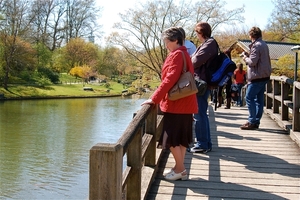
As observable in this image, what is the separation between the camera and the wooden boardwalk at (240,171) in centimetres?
323

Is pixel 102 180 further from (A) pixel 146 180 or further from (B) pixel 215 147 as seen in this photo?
(B) pixel 215 147

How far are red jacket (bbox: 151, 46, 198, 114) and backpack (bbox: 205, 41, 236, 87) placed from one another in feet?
2.89

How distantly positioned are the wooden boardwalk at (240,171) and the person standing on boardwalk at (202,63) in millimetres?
150

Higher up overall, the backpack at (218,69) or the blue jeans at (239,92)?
the backpack at (218,69)


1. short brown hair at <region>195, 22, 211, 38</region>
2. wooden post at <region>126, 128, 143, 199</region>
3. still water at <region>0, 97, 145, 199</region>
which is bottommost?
still water at <region>0, 97, 145, 199</region>

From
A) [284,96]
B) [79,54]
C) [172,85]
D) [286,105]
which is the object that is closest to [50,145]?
[284,96]

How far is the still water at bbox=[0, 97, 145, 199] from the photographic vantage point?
12.7 metres

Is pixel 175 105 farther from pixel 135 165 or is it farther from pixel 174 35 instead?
pixel 135 165

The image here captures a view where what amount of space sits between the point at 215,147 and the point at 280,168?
1.00 meters

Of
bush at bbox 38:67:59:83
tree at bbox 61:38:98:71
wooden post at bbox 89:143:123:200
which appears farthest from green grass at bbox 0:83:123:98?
wooden post at bbox 89:143:123:200

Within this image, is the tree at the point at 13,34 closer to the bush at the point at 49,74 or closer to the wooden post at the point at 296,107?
the bush at the point at 49,74

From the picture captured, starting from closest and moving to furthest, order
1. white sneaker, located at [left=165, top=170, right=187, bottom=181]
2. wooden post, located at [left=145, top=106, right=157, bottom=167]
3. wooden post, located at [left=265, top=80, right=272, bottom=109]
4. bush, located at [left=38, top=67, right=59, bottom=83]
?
white sneaker, located at [left=165, top=170, right=187, bottom=181], wooden post, located at [left=145, top=106, right=157, bottom=167], wooden post, located at [left=265, top=80, right=272, bottom=109], bush, located at [left=38, top=67, right=59, bottom=83]

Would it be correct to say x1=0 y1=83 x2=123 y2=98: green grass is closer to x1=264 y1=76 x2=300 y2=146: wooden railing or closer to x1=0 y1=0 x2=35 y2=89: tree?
x1=0 y1=0 x2=35 y2=89: tree

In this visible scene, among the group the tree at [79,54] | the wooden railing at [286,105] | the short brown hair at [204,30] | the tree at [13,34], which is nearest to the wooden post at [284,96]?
the wooden railing at [286,105]
